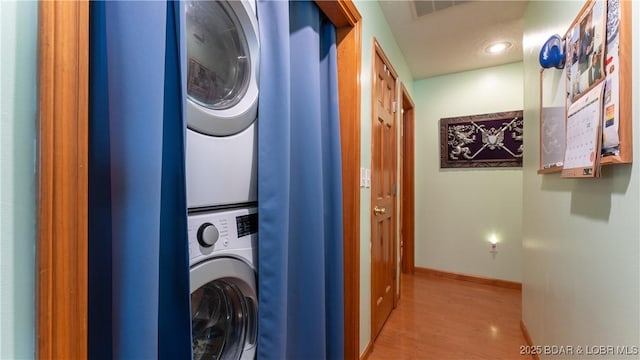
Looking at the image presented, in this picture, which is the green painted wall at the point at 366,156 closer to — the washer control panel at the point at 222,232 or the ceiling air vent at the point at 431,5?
the ceiling air vent at the point at 431,5

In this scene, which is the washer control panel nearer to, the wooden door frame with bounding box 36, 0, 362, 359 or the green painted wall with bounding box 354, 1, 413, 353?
the wooden door frame with bounding box 36, 0, 362, 359

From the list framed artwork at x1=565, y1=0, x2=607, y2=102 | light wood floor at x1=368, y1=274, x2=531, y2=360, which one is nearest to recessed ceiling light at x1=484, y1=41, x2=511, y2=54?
framed artwork at x1=565, y1=0, x2=607, y2=102

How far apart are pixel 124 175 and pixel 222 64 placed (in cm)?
60

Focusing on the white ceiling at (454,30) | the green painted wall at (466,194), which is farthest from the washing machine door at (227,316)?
the green painted wall at (466,194)

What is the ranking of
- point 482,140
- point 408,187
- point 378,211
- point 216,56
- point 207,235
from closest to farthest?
1. point 207,235
2. point 216,56
3. point 378,211
4. point 482,140
5. point 408,187

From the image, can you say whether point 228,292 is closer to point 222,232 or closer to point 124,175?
point 222,232

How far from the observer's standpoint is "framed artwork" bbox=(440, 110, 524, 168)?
2863 mm

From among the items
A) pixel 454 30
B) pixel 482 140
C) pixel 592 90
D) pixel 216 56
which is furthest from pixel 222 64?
pixel 482 140

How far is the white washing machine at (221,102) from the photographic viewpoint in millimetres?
767

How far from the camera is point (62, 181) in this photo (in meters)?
0.36

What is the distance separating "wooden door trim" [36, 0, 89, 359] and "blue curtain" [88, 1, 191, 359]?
10cm

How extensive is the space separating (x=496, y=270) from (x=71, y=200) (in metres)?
3.56

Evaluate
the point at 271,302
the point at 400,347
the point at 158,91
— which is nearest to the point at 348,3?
the point at 158,91

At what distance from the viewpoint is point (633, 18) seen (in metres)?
0.79
